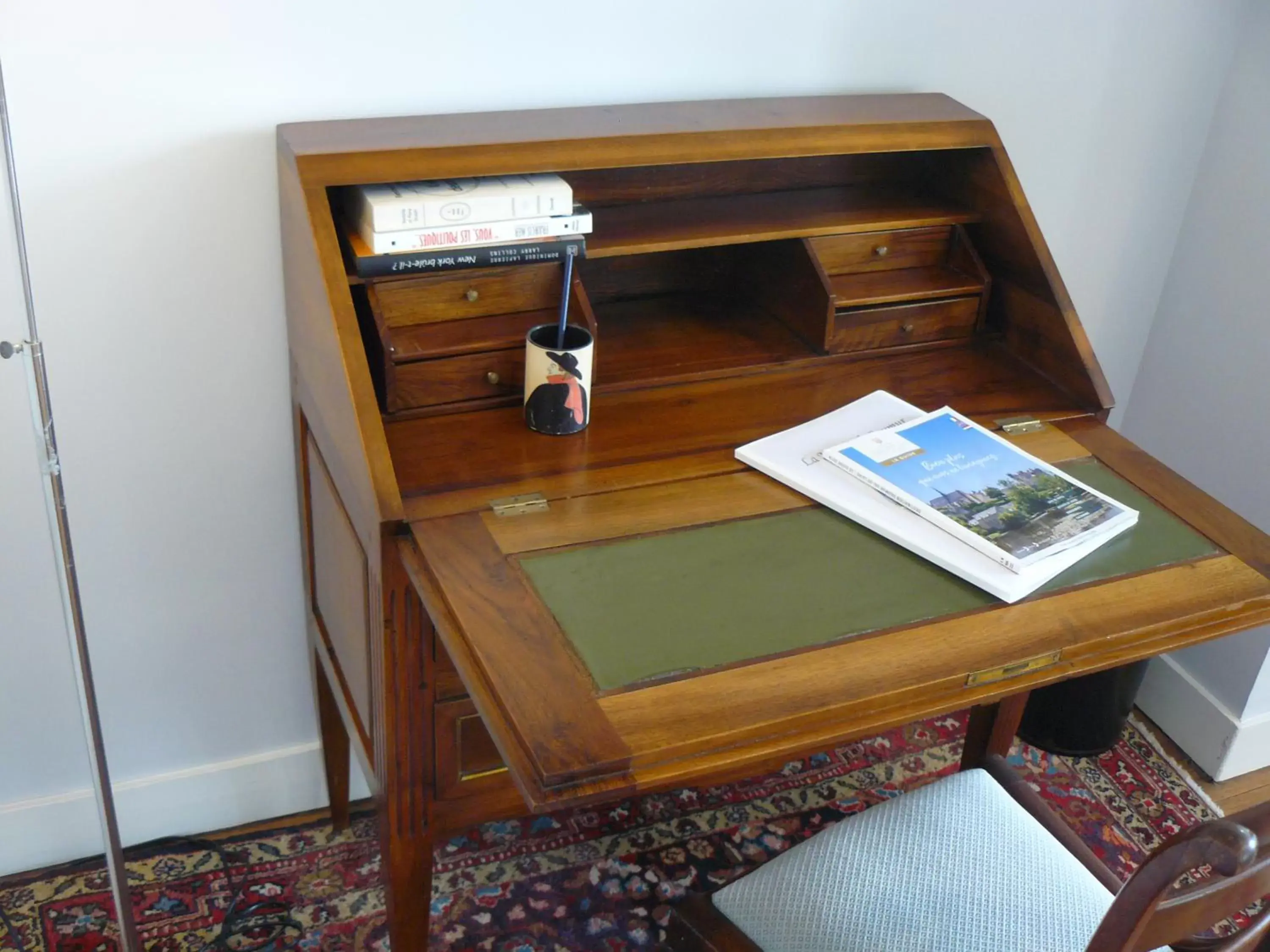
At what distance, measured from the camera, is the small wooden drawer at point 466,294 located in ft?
4.55

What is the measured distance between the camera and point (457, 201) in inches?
53.2

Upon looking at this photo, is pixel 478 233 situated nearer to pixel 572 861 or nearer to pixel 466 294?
pixel 466 294

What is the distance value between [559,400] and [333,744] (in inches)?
30.5

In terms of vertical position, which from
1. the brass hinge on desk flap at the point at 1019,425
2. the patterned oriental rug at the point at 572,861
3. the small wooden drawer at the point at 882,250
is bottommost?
the patterned oriental rug at the point at 572,861

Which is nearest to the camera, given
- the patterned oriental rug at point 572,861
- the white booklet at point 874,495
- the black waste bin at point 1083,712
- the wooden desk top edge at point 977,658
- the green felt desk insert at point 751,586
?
the wooden desk top edge at point 977,658

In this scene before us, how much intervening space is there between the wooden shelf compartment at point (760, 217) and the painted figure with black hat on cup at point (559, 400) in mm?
154

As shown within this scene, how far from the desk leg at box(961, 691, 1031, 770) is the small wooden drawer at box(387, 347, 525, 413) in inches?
36.1

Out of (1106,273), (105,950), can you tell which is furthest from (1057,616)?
(105,950)

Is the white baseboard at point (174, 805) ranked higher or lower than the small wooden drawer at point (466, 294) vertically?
lower

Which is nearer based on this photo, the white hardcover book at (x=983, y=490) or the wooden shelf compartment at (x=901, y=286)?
the white hardcover book at (x=983, y=490)

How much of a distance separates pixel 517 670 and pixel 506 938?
897mm

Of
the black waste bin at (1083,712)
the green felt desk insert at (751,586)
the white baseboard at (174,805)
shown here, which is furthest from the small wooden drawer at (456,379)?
the black waste bin at (1083,712)

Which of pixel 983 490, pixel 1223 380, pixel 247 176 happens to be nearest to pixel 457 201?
pixel 247 176

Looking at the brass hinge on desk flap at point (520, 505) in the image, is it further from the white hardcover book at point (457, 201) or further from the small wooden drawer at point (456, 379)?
the white hardcover book at point (457, 201)
